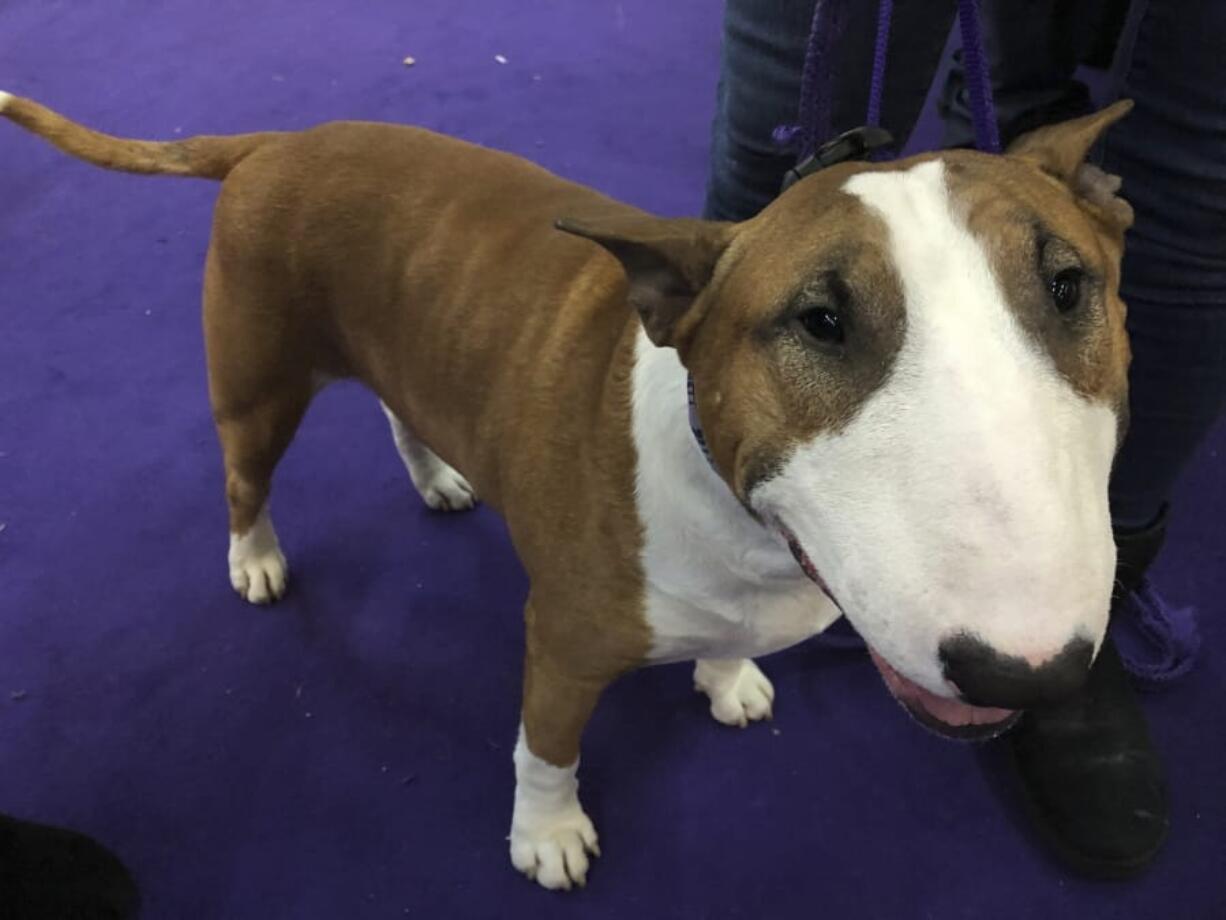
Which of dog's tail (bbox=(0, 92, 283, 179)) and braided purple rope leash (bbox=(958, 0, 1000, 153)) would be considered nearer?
braided purple rope leash (bbox=(958, 0, 1000, 153))

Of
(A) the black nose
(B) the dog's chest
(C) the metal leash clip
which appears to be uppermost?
(C) the metal leash clip

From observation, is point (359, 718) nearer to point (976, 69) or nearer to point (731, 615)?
point (731, 615)

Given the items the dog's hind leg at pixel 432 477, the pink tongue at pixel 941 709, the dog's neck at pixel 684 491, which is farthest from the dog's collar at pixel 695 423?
the dog's hind leg at pixel 432 477

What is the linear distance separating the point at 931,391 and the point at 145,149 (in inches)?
44.8

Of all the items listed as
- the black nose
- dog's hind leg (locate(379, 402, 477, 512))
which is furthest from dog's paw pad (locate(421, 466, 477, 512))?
the black nose

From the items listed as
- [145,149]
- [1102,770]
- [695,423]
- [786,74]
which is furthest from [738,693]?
[145,149]

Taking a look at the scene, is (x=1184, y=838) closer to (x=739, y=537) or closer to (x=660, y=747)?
(x=660, y=747)

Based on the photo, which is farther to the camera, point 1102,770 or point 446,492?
point 446,492

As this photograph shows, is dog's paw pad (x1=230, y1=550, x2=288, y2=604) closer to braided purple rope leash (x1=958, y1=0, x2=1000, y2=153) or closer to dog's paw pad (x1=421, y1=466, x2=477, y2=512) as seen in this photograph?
dog's paw pad (x1=421, y1=466, x2=477, y2=512)

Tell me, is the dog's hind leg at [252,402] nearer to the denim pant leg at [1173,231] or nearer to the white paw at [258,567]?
the white paw at [258,567]

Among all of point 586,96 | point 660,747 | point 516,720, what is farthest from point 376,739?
point 586,96

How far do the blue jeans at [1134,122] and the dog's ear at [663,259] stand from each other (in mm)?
378

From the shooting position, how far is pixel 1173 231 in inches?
47.8

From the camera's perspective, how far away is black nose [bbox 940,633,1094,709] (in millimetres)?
656
